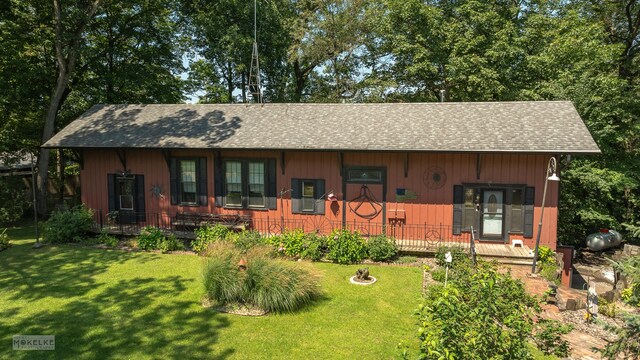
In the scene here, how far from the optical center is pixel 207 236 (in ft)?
43.6

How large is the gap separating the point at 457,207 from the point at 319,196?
194 inches

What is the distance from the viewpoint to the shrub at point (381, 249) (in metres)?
12.2

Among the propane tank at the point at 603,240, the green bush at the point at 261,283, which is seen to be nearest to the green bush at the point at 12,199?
the green bush at the point at 261,283

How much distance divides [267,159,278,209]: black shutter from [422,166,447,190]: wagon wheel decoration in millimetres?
5519

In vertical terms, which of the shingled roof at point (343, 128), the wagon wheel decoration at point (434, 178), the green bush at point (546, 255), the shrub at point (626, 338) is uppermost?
the shingled roof at point (343, 128)

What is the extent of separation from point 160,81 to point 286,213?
15.6 metres

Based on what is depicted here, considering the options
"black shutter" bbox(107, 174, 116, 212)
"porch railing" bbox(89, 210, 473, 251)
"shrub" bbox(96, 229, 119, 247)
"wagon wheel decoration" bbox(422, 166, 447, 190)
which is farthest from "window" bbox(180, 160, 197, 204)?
"wagon wheel decoration" bbox(422, 166, 447, 190)

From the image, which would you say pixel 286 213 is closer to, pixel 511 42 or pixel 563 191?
pixel 563 191

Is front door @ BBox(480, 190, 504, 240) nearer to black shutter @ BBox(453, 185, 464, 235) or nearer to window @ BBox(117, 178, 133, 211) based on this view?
black shutter @ BBox(453, 185, 464, 235)

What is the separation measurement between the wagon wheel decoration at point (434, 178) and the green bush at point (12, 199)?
19400 millimetres

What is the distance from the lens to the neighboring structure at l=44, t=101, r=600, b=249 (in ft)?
41.8

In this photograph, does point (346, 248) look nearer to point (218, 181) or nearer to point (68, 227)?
point (218, 181)

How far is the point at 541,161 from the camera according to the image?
40.9ft

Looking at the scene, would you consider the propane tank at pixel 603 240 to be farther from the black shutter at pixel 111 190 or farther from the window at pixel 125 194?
the black shutter at pixel 111 190
